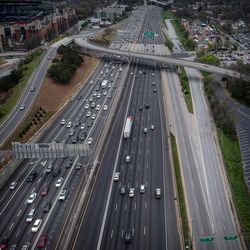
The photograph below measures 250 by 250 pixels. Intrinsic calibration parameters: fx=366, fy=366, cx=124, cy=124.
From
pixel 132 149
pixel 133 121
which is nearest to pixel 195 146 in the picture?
pixel 132 149

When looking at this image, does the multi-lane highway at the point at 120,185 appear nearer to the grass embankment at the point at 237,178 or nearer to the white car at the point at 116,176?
the white car at the point at 116,176

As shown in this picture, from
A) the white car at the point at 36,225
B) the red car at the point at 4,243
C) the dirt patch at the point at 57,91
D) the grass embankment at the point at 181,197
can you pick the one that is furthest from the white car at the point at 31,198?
the dirt patch at the point at 57,91

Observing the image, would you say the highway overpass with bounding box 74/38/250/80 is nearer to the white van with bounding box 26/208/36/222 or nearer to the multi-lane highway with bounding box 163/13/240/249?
the multi-lane highway with bounding box 163/13/240/249

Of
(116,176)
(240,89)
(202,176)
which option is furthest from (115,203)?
(240,89)

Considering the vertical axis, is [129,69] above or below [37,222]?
below

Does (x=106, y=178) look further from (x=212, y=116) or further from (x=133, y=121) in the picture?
(x=212, y=116)

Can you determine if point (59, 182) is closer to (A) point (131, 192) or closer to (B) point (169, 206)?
(A) point (131, 192)
